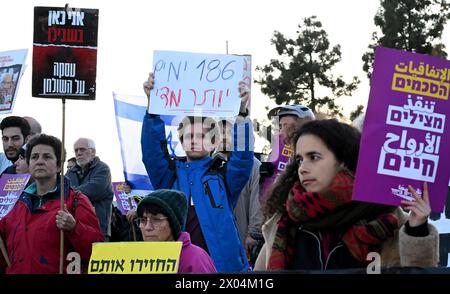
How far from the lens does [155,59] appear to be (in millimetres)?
7566

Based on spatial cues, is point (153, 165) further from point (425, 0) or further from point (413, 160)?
point (425, 0)

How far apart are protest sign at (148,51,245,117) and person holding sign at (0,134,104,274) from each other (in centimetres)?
83

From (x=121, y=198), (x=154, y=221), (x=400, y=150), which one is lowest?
(x=121, y=198)

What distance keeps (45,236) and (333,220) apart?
2381mm

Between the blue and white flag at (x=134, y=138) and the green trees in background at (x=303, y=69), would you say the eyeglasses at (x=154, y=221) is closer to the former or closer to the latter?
the blue and white flag at (x=134, y=138)

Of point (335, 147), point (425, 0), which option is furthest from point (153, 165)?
point (425, 0)

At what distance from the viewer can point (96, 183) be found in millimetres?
9031

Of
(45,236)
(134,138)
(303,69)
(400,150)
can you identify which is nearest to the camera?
(400,150)

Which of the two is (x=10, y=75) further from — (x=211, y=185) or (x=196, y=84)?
(x=211, y=185)

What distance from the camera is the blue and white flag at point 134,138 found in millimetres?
8508

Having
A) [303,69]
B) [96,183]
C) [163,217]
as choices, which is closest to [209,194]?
[163,217]

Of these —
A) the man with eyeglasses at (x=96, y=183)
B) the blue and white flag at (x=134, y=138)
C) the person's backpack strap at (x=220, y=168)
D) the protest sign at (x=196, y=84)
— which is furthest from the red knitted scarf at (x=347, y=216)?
the man with eyeglasses at (x=96, y=183)

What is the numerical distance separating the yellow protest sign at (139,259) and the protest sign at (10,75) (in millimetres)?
3687

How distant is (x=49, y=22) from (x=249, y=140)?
1.50 m
